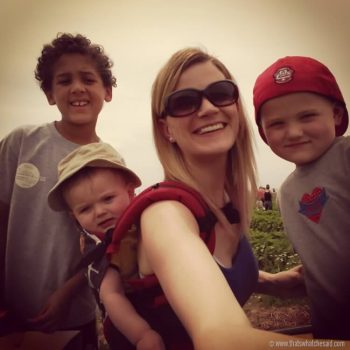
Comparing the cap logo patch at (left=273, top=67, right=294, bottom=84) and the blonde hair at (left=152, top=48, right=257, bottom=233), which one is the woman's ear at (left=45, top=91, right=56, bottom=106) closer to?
the blonde hair at (left=152, top=48, right=257, bottom=233)

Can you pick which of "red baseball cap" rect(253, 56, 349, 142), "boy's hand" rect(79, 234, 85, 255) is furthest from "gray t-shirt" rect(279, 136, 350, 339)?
"boy's hand" rect(79, 234, 85, 255)

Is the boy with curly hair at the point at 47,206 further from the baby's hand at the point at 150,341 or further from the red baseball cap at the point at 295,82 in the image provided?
the red baseball cap at the point at 295,82

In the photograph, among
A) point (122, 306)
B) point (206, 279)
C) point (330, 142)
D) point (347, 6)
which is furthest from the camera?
point (347, 6)

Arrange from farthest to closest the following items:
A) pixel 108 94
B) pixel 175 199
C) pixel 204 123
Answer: pixel 108 94 < pixel 204 123 < pixel 175 199

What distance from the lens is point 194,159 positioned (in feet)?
2.29

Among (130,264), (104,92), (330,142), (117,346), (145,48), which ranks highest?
(145,48)

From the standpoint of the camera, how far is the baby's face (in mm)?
682

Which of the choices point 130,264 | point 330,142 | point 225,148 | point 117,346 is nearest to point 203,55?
point 225,148

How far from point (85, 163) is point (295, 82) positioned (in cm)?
45

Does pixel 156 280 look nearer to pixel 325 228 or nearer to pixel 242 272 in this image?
pixel 242 272

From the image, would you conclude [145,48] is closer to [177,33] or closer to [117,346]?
[177,33]

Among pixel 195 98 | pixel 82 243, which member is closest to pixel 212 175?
pixel 195 98

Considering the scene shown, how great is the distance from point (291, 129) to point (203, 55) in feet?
0.75

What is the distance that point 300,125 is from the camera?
0.71m
